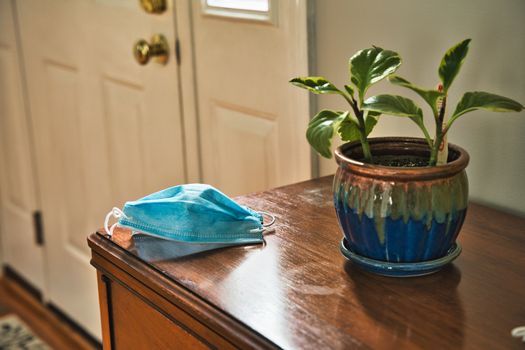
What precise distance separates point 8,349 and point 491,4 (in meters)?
1.82

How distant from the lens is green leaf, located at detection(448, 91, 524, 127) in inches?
32.9

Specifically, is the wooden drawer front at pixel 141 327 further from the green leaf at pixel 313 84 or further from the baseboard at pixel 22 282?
the baseboard at pixel 22 282

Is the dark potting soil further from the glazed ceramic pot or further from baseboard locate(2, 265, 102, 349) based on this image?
baseboard locate(2, 265, 102, 349)

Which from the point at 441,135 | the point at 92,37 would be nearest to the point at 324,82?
the point at 441,135

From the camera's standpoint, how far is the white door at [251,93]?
1445mm

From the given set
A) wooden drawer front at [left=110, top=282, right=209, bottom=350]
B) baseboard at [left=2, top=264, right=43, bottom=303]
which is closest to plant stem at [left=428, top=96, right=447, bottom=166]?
wooden drawer front at [left=110, top=282, right=209, bottom=350]

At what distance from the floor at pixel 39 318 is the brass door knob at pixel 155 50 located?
3.27 ft

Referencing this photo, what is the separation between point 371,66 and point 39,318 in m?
1.92

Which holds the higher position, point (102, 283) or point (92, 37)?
point (92, 37)

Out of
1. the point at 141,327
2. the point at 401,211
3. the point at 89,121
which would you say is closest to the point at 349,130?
the point at 401,211

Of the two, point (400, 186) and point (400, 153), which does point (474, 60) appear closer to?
point (400, 153)

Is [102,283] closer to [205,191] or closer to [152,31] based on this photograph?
[205,191]

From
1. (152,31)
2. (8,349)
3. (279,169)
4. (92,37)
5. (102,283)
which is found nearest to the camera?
(102,283)

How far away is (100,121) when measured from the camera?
2.10 metres
